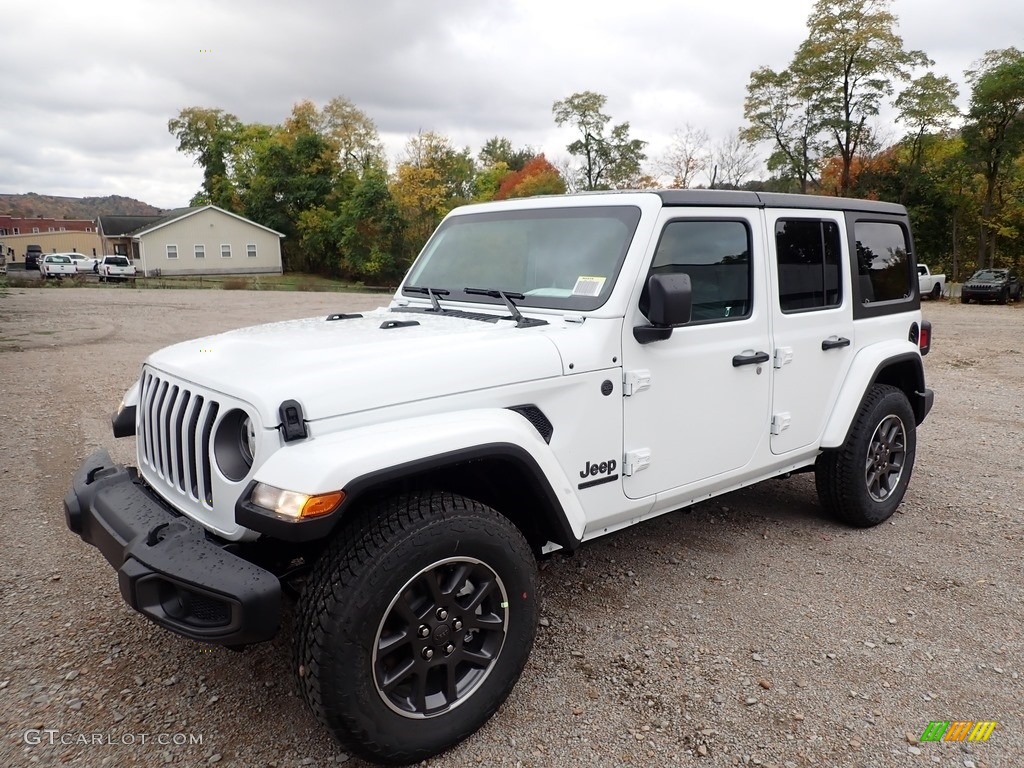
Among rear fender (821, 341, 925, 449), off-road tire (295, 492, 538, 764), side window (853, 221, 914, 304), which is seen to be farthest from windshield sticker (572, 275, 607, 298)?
side window (853, 221, 914, 304)

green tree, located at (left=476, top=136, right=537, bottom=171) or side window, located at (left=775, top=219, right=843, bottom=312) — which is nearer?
side window, located at (left=775, top=219, right=843, bottom=312)

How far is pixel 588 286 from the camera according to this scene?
322cm

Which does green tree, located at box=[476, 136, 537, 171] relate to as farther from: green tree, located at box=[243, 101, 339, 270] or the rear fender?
the rear fender

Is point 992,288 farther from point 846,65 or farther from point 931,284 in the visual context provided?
point 846,65

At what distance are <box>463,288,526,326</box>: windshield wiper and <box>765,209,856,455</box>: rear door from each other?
141 cm

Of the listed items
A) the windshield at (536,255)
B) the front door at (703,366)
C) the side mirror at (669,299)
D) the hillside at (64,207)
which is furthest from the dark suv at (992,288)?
the hillside at (64,207)

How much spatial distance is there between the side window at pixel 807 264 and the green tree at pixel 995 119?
33.2 meters

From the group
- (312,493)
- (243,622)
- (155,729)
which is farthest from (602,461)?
(155,729)

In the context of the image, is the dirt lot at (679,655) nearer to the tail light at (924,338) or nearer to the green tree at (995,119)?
the tail light at (924,338)

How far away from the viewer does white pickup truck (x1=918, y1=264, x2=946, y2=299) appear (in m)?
28.3

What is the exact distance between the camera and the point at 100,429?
6.95 meters

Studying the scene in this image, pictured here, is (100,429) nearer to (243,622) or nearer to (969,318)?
(243,622)

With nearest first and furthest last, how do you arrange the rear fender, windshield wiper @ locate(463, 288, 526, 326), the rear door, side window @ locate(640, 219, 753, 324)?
windshield wiper @ locate(463, 288, 526, 326) < side window @ locate(640, 219, 753, 324) < the rear door < the rear fender

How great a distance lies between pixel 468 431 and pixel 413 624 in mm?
673
